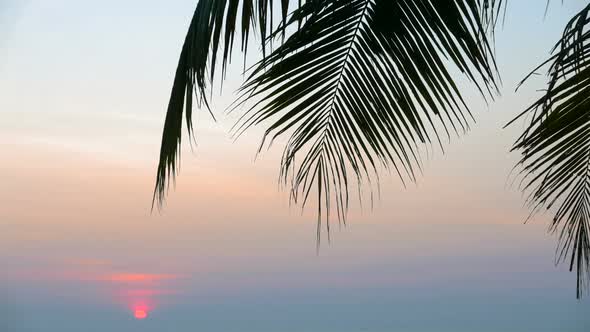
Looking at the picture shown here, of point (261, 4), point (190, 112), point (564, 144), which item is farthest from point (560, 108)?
point (190, 112)

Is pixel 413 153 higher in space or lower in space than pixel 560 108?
lower

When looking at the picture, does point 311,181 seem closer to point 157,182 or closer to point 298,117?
point 298,117

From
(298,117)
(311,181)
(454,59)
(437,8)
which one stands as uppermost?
(437,8)

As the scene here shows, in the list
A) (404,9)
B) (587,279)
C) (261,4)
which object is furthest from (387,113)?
(587,279)

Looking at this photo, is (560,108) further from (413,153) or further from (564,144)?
(413,153)

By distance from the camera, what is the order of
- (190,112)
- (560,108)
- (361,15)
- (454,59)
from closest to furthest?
1. (190,112)
2. (454,59)
3. (361,15)
4. (560,108)

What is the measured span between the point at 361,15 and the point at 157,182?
765 mm

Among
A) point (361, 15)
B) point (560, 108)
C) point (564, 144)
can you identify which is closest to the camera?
point (361, 15)

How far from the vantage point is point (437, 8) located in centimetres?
212

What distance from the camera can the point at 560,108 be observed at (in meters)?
2.57

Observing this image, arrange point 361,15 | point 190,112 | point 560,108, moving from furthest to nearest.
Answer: point 560,108, point 361,15, point 190,112

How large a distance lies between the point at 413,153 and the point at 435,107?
0.49 ft

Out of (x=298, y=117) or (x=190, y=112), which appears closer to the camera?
(x=190, y=112)

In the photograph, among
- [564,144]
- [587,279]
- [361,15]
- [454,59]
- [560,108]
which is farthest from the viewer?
[587,279]
